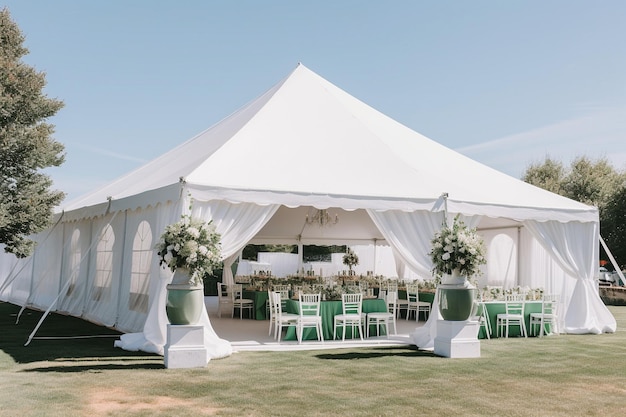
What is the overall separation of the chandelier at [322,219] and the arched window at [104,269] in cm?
553

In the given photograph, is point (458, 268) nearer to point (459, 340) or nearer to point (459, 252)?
point (459, 252)

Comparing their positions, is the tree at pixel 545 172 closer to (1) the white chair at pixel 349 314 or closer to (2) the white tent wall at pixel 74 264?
(2) the white tent wall at pixel 74 264

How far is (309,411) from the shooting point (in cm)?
575

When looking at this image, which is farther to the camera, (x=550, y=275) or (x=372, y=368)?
(x=550, y=275)

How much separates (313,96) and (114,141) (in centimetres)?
470

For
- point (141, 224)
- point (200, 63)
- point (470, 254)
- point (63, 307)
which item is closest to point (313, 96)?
point (200, 63)

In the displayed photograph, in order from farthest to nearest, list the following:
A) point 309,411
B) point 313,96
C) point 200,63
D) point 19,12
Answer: point 19,12
point 313,96
point 200,63
point 309,411

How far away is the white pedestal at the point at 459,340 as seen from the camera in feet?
29.3

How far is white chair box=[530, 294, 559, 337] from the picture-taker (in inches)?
453

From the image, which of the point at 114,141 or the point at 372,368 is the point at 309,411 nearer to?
the point at 372,368

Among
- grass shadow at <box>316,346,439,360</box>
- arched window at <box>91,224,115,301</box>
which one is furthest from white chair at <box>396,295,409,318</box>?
arched window at <box>91,224,115,301</box>

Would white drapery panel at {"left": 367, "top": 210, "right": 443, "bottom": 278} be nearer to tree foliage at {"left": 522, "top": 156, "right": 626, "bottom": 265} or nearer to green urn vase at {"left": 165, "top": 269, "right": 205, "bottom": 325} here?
green urn vase at {"left": 165, "top": 269, "right": 205, "bottom": 325}

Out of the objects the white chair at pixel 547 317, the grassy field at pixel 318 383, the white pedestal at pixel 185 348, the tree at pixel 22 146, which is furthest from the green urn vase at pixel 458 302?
the tree at pixel 22 146

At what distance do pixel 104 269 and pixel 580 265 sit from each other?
396 inches
